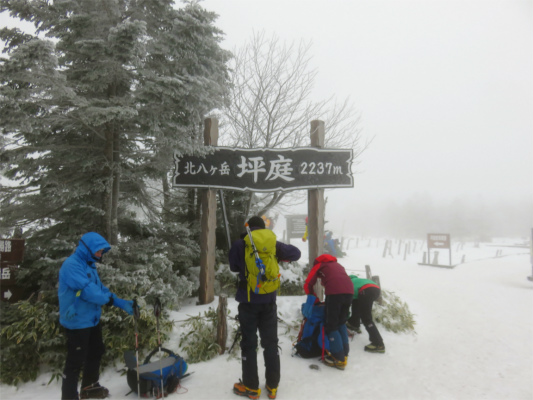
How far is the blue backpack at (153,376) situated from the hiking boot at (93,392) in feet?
1.02

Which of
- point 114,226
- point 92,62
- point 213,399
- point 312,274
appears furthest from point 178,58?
point 213,399

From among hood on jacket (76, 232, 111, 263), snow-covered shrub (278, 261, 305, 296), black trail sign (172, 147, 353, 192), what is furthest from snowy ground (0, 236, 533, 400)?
black trail sign (172, 147, 353, 192)

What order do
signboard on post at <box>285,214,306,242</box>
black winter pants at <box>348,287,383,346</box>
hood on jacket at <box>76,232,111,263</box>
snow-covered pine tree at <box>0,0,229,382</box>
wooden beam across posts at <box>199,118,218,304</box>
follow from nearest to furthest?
hood on jacket at <box>76,232,111,263</box>
snow-covered pine tree at <box>0,0,229,382</box>
black winter pants at <box>348,287,383,346</box>
wooden beam across posts at <box>199,118,218,304</box>
signboard on post at <box>285,214,306,242</box>

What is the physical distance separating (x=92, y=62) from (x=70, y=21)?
631 mm

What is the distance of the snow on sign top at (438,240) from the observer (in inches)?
757

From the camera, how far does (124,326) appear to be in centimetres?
467

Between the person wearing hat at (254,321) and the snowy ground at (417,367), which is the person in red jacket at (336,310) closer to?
the snowy ground at (417,367)

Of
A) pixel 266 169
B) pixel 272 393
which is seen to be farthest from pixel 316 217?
pixel 272 393

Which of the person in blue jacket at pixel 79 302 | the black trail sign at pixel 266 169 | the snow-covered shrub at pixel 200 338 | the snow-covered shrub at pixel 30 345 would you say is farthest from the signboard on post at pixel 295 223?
the person in blue jacket at pixel 79 302

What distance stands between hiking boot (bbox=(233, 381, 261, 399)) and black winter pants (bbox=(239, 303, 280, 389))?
0.05m

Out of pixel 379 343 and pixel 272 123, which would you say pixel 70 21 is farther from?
pixel 379 343

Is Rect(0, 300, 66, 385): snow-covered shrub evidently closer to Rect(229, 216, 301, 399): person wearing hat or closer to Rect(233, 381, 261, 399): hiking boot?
Rect(233, 381, 261, 399): hiking boot

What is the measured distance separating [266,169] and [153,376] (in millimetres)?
4371

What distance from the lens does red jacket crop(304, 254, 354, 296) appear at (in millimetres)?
4652
